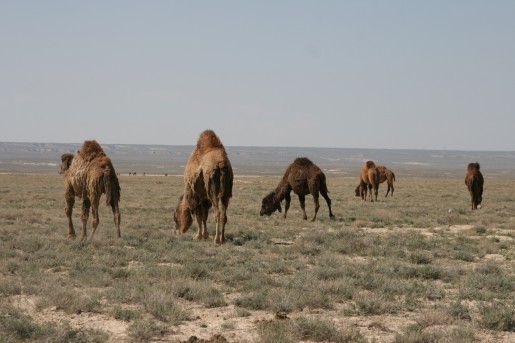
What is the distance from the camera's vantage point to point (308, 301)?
825 cm

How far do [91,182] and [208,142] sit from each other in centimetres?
301

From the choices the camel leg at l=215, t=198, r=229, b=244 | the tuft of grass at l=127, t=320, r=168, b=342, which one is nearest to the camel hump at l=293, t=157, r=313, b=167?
the camel leg at l=215, t=198, r=229, b=244

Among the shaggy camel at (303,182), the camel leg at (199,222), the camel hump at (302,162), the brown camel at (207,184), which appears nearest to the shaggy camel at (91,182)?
the brown camel at (207,184)

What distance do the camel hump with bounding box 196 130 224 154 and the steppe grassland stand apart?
2308mm

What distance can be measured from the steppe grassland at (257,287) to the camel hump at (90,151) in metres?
1.93

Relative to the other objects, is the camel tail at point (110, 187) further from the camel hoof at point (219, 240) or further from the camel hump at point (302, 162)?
the camel hump at point (302, 162)

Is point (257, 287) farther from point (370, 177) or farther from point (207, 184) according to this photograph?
point (370, 177)

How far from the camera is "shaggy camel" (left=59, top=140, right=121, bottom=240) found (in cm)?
1372

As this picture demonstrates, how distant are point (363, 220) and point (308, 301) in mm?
12014

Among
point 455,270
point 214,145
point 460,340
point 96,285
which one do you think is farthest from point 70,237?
point 460,340

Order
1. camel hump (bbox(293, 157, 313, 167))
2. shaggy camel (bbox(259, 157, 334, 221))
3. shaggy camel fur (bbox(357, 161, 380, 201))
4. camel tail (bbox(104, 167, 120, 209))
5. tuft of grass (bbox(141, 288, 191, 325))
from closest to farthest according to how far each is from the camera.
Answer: tuft of grass (bbox(141, 288, 191, 325)), camel tail (bbox(104, 167, 120, 209)), shaggy camel (bbox(259, 157, 334, 221)), camel hump (bbox(293, 157, 313, 167)), shaggy camel fur (bbox(357, 161, 380, 201))

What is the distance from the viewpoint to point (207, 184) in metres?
14.0

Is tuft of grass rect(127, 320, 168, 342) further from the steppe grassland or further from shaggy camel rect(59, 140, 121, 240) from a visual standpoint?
shaggy camel rect(59, 140, 121, 240)

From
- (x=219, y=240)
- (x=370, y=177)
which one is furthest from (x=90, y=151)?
(x=370, y=177)
